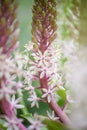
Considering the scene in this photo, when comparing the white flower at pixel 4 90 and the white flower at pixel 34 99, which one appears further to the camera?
the white flower at pixel 34 99

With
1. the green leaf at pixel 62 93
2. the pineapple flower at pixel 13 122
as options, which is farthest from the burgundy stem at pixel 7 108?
the green leaf at pixel 62 93

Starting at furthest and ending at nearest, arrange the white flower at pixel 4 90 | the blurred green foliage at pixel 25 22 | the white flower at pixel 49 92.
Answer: the blurred green foliage at pixel 25 22 < the white flower at pixel 49 92 < the white flower at pixel 4 90

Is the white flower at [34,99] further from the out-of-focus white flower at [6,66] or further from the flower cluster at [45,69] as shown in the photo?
the out-of-focus white flower at [6,66]

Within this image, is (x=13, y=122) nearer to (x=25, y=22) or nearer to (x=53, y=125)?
(x=53, y=125)

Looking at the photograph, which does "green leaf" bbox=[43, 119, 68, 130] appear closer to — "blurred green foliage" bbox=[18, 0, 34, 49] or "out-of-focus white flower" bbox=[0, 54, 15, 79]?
"out-of-focus white flower" bbox=[0, 54, 15, 79]

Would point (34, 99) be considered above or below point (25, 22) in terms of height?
below

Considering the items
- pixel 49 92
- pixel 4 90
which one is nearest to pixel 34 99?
pixel 49 92

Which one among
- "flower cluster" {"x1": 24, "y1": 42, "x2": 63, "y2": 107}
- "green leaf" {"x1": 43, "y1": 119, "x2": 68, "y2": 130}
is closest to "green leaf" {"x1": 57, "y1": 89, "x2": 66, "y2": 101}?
"flower cluster" {"x1": 24, "y1": 42, "x2": 63, "y2": 107}

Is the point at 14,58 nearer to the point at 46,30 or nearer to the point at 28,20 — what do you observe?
the point at 46,30

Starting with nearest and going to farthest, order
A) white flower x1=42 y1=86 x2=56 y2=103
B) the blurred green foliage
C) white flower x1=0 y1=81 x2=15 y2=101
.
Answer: white flower x1=0 y1=81 x2=15 y2=101 → white flower x1=42 y1=86 x2=56 y2=103 → the blurred green foliage

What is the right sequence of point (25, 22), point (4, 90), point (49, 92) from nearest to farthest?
point (4, 90) → point (49, 92) → point (25, 22)

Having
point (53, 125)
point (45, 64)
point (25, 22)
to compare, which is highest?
point (25, 22)

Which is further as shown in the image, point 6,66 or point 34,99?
point 34,99
